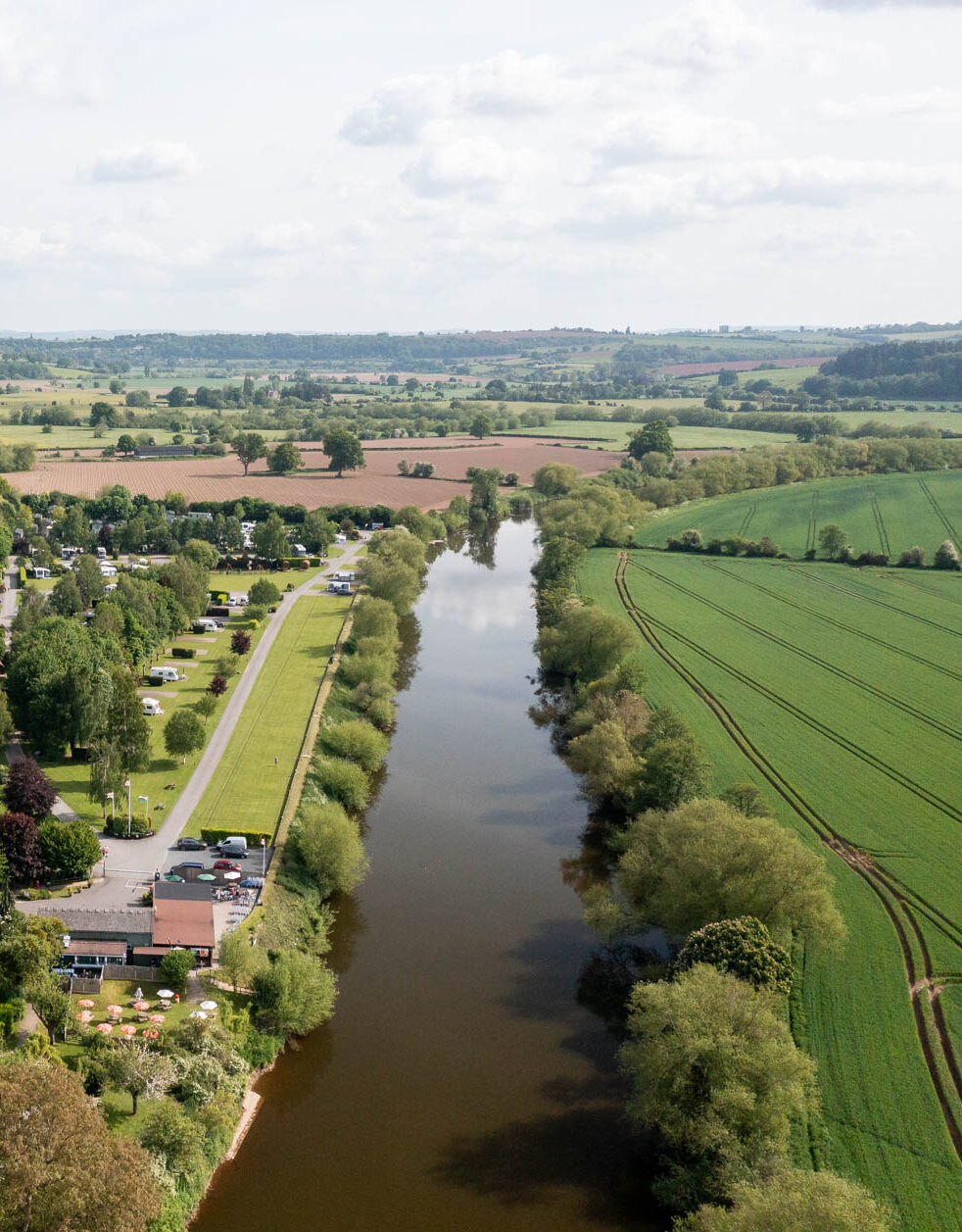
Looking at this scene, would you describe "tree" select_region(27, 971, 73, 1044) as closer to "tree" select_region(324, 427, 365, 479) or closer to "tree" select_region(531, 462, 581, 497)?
"tree" select_region(531, 462, 581, 497)

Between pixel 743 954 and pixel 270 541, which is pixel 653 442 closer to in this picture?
pixel 270 541

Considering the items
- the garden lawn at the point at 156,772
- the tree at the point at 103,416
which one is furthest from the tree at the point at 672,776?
the tree at the point at 103,416

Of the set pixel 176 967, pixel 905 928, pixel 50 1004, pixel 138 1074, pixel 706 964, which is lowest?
pixel 138 1074

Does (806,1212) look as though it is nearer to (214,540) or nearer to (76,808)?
(76,808)

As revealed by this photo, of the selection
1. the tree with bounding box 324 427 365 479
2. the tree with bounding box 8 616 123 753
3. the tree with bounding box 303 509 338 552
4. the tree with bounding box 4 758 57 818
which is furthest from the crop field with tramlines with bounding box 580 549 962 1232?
the tree with bounding box 324 427 365 479

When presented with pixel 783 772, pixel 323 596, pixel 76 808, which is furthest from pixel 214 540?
pixel 783 772

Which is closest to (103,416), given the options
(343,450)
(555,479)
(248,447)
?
(248,447)
